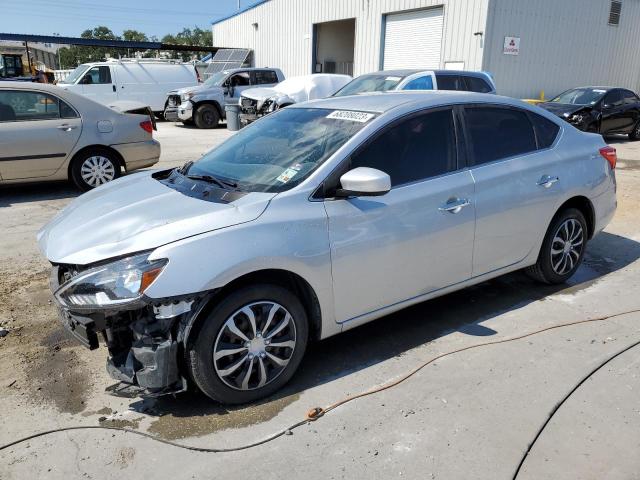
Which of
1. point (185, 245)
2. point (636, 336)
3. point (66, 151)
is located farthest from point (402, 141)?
point (66, 151)

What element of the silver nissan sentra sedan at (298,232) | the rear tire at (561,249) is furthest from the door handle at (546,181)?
the rear tire at (561,249)

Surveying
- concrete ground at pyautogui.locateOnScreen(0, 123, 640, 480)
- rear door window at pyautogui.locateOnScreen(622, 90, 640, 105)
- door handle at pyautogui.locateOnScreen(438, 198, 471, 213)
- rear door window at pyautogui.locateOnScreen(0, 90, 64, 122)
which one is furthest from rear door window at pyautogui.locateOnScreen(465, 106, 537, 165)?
rear door window at pyautogui.locateOnScreen(622, 90, 640, 105)

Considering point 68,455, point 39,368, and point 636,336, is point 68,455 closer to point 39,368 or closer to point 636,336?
point 39,368

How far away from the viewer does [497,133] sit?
Result: 4.16m

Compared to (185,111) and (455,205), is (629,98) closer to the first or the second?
(185,111)

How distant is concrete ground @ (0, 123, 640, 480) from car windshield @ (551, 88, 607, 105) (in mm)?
12522

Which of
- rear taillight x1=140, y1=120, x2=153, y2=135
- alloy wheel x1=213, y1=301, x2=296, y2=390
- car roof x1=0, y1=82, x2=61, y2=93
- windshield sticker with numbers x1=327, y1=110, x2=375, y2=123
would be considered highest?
car roof x1=0, y1=82, x2=61, y2=93

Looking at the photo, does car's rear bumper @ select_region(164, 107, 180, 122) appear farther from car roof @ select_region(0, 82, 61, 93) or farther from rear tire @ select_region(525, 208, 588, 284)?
rear tire @ select_region(525, 208, 588, 284)

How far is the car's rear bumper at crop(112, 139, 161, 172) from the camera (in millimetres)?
8320

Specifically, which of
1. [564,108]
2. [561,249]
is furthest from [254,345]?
[564,108]

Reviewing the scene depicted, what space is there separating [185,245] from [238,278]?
332 mm

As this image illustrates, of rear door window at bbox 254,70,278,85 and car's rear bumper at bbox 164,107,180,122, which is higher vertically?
rear door window at bbox 254,70,278,85

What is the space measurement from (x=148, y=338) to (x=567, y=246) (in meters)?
3.56

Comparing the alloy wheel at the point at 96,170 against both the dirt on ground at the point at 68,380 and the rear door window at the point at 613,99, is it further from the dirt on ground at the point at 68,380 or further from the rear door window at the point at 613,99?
the rear door window at the point at 613,99
